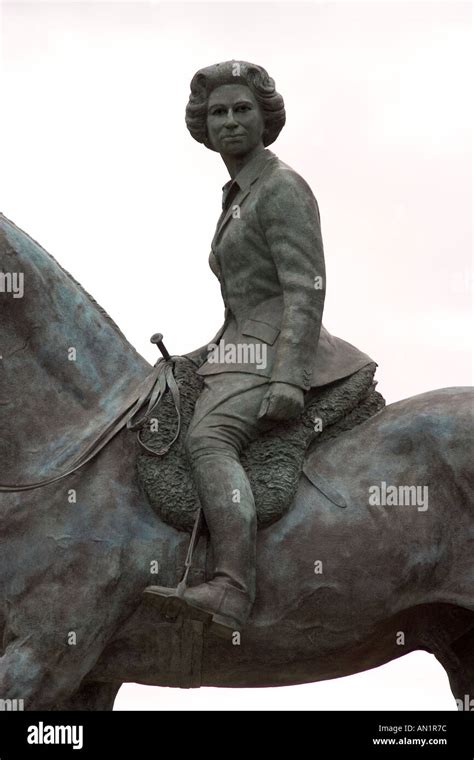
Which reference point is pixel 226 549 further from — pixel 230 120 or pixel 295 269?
pixel 230 120

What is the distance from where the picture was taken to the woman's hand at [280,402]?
7.47 metres

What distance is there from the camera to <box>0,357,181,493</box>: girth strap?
7.43 meters

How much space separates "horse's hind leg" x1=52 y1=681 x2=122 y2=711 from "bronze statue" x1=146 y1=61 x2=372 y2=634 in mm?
836

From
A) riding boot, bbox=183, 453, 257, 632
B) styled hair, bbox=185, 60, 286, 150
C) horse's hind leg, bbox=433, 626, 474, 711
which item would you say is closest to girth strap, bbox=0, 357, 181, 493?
riding boot, bbox=183, 453, 257, 632

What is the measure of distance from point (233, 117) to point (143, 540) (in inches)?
84.2

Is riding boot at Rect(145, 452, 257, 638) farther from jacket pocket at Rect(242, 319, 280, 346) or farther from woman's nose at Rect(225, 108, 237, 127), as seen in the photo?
woman's nose at Rect(225, 108, 237, 127)

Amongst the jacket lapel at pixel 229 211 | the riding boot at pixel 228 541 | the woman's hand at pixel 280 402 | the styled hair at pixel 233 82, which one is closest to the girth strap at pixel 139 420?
the riding boot at pixel 228 541

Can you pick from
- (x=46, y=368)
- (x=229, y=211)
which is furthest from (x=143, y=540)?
(x=229, y=211)

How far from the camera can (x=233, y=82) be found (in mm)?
7898

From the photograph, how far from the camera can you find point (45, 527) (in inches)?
290

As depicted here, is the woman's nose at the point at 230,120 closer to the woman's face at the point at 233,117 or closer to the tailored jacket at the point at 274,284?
the woman's face at the point at 233,117

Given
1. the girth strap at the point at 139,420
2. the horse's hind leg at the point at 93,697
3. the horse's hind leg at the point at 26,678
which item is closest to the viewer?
the horse's hind leg at the point at 26,678
